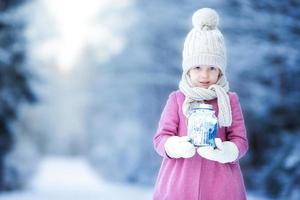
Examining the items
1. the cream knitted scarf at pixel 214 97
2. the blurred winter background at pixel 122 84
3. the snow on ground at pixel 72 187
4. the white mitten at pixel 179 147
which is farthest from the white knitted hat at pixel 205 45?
the snow on ground at pixel 72 187

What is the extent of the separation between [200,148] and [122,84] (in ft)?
A: 23.4

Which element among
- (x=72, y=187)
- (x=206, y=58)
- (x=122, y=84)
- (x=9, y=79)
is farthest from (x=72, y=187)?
(x=206, y=58)

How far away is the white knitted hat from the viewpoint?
218 centimetres

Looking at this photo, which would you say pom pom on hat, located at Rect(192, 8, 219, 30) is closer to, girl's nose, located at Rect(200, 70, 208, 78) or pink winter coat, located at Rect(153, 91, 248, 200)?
girl's nose, located at Rect(200, 70, 208, 78)

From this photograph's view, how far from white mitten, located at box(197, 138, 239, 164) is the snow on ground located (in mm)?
4048

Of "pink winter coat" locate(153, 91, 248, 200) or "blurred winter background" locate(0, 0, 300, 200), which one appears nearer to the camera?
"pink winter coat" locate(153, 91, 248, 200)

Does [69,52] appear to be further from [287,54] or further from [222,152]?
[222,152]

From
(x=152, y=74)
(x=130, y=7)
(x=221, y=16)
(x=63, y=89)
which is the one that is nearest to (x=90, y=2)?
(x=130, y=7)

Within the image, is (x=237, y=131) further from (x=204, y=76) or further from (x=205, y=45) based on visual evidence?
(x=205, y=45)

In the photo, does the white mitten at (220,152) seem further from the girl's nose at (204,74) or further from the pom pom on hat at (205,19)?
the pom pom on hat at (205,19)

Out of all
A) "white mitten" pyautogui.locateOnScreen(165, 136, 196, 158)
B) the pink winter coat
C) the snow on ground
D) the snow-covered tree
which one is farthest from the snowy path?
"white mitten" pyautogui.locateOnScreen(165, 136, 196, 158)

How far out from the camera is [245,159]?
6.89m

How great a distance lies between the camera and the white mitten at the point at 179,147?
201 cm

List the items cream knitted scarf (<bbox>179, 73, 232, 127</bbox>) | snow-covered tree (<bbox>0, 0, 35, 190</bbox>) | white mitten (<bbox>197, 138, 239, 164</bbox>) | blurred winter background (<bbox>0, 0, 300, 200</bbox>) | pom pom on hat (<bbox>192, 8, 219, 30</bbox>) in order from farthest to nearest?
1. snow-covered tree (<bbox>0, 0, 35, 190</bbox>)
2. blurred winter background (<bbox>0, 0, 300, 200</bbox>)
3. pom pom on hat (<bbox>192, 8, 219, 30</bbox>)
4. cream knitted scarf (<bbox>179, 73, 232, 127</bbox>)
5. white mitten (<bbox>197, 138, 239, 164</bbox>)
